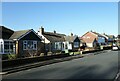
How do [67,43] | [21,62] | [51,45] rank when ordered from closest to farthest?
[21,62] → [51,45] → [67,43]

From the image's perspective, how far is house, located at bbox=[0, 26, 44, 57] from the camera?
123ft

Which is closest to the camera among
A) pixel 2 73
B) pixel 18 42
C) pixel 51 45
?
pixel 2 73

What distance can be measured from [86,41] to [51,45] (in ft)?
149

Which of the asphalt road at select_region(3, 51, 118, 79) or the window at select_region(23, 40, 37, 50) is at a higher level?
the window at select_region(23, 40, 37, 50)

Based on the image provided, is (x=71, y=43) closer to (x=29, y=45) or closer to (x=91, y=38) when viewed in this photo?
(x=29, y=45)

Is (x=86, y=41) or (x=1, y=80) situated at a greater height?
(x=86, y=41)

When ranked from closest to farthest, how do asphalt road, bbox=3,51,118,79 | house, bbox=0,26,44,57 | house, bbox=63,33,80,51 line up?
asphalt road, bbox=3,51,118,79 → house, bbox=0,26,44,57 → house, bbox=63,33,80,51

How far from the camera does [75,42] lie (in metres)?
71.0

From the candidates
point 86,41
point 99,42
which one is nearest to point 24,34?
point 86,41

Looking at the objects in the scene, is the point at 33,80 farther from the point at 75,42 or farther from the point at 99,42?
the point at 99,42

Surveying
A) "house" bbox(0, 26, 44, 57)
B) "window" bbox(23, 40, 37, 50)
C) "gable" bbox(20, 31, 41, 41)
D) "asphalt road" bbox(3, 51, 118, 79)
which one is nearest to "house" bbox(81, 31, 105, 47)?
"gable" bbox(20, 31, 41, 41)

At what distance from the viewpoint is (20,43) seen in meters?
39.6

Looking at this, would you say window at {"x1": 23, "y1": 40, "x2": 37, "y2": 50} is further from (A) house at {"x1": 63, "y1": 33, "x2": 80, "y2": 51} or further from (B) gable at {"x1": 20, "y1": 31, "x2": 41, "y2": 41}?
(A) house at {"x1": 63, "y1": 33, "x2": 80, "y2": 51}

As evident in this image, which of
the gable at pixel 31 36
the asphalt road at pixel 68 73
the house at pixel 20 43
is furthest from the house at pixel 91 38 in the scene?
the asphalt road at pixel 68 73
